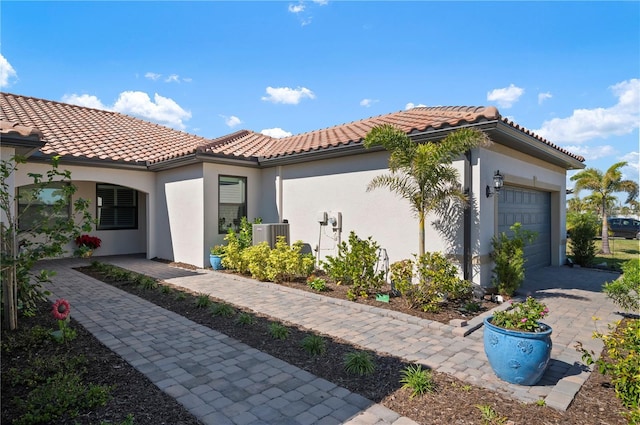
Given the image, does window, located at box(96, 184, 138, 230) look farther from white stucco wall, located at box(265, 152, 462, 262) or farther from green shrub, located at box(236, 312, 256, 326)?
green shrub, located at box(236, 312, 256, 326)

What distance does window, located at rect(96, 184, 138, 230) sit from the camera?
510 inches

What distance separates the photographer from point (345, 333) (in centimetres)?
508

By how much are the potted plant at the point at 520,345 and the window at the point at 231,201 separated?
8.42 metres

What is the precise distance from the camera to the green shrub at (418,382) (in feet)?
11.0

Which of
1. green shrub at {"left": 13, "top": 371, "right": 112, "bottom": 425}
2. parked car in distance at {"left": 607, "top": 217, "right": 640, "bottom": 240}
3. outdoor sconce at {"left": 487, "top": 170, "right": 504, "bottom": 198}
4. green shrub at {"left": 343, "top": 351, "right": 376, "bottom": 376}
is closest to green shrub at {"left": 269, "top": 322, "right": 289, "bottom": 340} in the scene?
green shrub at {"left": 343, "top": 351, "right": 376, "bottom": 376}

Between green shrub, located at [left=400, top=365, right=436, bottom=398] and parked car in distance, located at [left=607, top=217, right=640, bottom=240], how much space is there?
2647 centimetres

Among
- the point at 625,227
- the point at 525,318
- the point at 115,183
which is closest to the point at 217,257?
the point at 115,183

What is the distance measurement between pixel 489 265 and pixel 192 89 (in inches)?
367

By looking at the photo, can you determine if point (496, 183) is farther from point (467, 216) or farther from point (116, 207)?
point (116, 207)

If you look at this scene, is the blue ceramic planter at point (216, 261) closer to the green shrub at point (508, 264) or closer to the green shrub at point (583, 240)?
the green shrub at point (508, 264)

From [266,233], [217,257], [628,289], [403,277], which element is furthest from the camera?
[217,257]

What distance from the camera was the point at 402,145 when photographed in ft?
22.0

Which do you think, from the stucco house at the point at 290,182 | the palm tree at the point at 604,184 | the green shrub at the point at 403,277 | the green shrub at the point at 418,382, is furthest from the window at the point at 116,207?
the palm tree at the point at 604,184

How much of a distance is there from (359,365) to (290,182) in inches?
287
